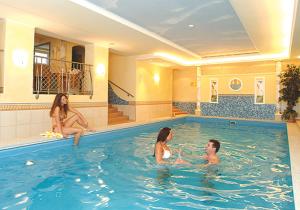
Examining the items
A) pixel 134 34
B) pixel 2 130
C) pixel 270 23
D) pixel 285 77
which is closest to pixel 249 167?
pixel 270 23

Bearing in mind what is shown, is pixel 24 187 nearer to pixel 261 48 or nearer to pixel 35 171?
pixel 35 171

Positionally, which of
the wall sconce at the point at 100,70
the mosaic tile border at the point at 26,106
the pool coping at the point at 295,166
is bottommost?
the pool coping at the point at 295,166

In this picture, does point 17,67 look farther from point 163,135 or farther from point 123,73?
point 123,73

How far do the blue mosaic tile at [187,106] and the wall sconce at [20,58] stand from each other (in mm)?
9393

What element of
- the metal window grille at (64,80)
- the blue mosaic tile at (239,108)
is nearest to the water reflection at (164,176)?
the metal window grille at (64,80)

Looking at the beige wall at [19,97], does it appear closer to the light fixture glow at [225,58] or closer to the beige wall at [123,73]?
the beige wall at [123,73]

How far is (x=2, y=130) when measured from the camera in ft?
18.5

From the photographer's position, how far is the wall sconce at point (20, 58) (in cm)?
590

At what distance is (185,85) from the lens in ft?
45.9

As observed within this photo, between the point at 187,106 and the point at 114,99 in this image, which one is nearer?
the point at 114,99

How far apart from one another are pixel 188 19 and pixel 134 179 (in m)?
3.99

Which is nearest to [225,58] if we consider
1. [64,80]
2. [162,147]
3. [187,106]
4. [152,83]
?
[152,83]

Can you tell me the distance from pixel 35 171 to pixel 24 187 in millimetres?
673

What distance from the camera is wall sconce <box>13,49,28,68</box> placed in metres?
5.90
